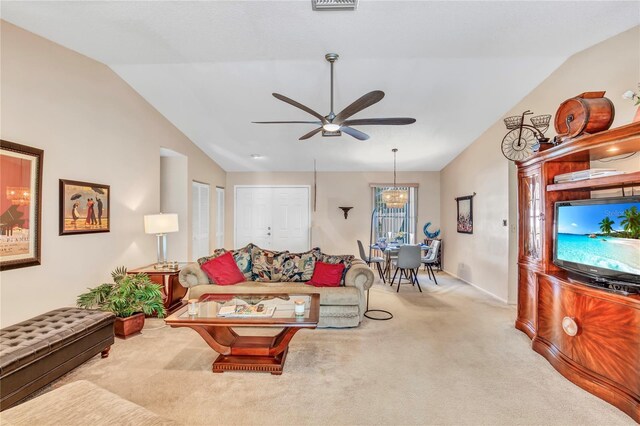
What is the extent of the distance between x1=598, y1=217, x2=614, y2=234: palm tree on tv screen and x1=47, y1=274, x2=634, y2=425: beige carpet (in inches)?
50.3

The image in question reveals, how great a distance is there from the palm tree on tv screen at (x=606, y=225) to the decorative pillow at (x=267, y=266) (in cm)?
341

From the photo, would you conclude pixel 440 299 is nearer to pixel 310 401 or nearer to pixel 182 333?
pixel 310 401

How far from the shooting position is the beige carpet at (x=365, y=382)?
215 cm

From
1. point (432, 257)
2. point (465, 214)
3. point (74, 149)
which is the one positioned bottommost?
point (432, 257)

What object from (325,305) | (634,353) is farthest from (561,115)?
(325,305)

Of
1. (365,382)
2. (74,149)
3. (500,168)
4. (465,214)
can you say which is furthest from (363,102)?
(465,214)

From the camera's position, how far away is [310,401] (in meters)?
2.29

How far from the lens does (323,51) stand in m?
3.19

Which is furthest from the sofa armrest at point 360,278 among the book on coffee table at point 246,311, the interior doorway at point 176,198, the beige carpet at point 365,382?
the interior doorway at point 176,198

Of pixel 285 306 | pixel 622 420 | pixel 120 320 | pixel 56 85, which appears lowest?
pixel 622 420

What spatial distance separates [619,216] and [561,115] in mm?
1027

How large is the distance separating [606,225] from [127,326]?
461 centimetres

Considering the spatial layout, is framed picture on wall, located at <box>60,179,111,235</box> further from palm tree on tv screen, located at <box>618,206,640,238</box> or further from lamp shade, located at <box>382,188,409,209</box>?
palm tree on tv screen, located at <box>618,206,640,238</box>

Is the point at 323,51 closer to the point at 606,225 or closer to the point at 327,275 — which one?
the point at 327,275
